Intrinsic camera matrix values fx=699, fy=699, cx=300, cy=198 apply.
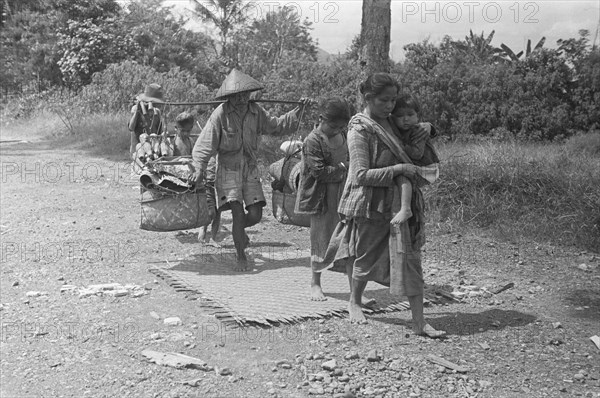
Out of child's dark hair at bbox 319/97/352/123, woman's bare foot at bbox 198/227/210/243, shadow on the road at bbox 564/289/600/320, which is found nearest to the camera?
child's dark hair at bbox 319/97/352/123

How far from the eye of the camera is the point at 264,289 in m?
5.79

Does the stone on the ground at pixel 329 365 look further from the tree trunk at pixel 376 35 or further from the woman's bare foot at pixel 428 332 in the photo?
the tree trunk at pixel 376 35

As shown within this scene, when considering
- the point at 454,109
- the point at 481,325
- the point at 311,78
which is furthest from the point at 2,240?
the point at 454,109

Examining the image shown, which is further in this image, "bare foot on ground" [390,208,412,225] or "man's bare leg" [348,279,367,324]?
"man's bare leg" [348,279,367,324]

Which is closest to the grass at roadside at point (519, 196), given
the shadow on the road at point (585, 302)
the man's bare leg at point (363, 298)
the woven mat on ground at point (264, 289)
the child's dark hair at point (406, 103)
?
the shadow on the road at point (585, 302)

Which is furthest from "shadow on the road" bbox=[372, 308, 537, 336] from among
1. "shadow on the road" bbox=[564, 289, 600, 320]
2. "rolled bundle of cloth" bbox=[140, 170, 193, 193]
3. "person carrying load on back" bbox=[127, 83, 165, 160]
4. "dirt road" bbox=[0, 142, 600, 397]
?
"person carrying load on back" bbox=[127, 83, 165, 160]

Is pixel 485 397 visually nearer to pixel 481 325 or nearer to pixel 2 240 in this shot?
pixel 481 325

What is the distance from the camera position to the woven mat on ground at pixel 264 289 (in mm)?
5094

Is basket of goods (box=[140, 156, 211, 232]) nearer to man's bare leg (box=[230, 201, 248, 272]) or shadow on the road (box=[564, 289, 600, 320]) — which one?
man's bare leg (box=[230, 201, 248, 272])

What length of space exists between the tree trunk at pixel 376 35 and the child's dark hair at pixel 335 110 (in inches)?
148

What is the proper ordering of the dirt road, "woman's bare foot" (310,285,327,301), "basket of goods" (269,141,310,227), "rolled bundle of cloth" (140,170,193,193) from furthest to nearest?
"rolled bundle of cloth" (140,170,193,193) → "basket of goods" (269,141,310,227) → "woman's bare foot" (310,285,327,301) → the dirt road

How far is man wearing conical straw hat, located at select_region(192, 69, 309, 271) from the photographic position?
20.4 ft

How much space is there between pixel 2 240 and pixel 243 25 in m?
30.1

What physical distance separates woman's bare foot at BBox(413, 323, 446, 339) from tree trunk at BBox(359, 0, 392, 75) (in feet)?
15.9
